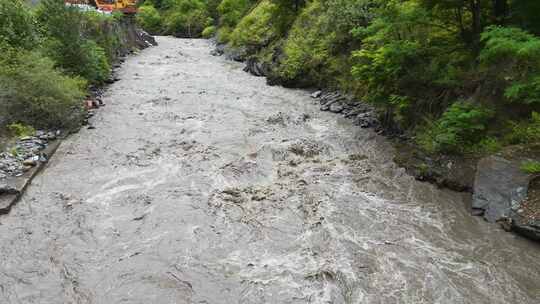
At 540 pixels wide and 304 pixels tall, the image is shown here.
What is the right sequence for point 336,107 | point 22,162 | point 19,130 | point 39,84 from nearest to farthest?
1. point 22,162
2. point 19,130
3. point 39,84
4. point 336,107

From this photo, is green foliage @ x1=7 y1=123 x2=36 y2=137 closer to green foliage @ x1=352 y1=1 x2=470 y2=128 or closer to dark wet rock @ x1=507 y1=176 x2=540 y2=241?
green foliage @ x1=352 y1=1 x2=470 y2=128

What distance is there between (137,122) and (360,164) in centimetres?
797

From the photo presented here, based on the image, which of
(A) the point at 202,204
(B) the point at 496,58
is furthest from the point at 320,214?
(B) the point at 496,58

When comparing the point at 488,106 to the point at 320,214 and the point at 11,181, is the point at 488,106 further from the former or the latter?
the point at 11,181

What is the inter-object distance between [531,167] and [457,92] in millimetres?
3258

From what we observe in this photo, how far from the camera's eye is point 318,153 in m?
10.8

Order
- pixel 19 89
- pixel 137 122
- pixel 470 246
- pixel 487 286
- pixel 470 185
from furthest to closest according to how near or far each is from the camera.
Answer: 1. pixel 137 122
2. pixel 19 89
3. pixel 470 185
4. pixel 470 246
5. pixel 487 286

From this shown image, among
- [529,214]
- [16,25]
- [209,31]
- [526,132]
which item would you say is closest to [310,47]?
[526,132]

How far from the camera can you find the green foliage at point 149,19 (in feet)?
174

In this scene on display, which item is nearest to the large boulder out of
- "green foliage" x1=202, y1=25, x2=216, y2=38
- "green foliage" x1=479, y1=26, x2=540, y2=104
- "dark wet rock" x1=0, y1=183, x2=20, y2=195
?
"green foliage" x1=479, y1=26, x2=540, y2=104

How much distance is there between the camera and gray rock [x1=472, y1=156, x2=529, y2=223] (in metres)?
7.28

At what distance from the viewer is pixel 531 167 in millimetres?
7266

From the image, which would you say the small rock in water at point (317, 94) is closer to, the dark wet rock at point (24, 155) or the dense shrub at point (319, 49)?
the dense shrub at point (319, 49)

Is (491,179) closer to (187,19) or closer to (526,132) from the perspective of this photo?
(526,132)
